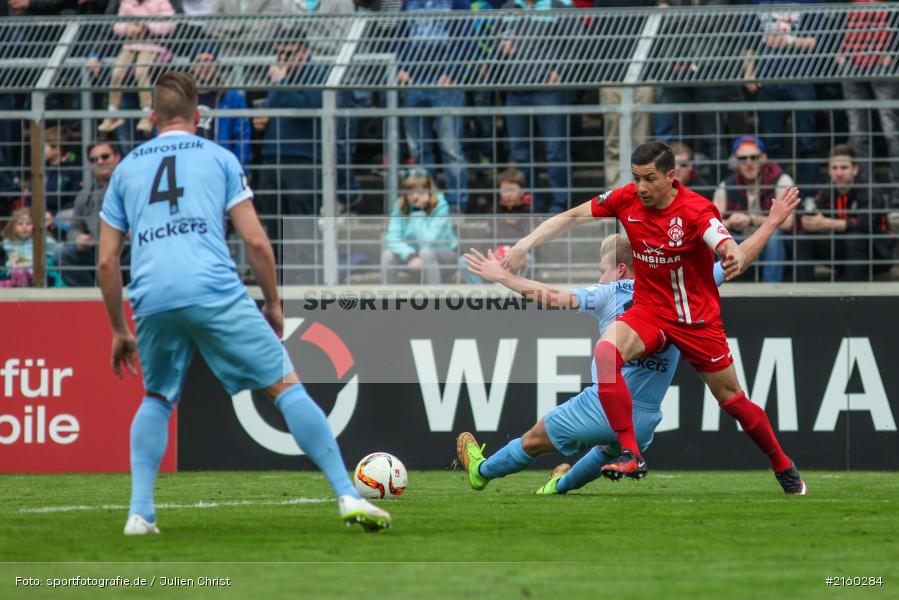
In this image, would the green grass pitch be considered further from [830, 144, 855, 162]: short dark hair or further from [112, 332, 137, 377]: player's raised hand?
[830, 144, 855, 162]: short dark hair

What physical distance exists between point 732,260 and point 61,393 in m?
7.19

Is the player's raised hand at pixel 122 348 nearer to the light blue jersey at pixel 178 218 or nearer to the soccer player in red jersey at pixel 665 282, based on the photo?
the light blue jersey at pixel 178 218

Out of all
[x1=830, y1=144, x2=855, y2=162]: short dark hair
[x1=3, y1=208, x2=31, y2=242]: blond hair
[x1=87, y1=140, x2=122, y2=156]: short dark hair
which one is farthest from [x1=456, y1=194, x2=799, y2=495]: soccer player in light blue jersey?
[x1=3, y1=208, x2=31, y2=242]: blond hair

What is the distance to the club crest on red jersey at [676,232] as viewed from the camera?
29.7 ft

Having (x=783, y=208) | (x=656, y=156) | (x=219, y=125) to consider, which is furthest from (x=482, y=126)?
(x=783, y=208)

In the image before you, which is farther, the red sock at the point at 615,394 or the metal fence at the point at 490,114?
the metal fence at the point at 490,114

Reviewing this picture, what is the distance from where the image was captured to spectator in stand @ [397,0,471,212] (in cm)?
1305

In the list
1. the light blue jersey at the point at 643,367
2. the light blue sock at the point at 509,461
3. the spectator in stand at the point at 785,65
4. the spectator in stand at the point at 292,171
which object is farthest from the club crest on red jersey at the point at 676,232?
the spectator in stand at the point at 292,171

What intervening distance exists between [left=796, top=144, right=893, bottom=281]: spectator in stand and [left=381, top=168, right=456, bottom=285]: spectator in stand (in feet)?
11.0

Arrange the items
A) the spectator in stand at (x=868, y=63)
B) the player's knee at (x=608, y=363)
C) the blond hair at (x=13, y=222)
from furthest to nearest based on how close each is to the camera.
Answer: the blond hair at (x=13, y=222)
the spectator in stand at (x=868, y=63)
the player's knee at (x=608, y=363)

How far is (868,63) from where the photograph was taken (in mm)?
12500

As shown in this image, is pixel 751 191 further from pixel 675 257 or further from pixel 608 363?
pixel 608 363

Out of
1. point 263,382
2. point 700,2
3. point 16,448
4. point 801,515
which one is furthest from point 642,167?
point 16,448

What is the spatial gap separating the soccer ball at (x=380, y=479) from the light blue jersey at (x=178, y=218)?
8.95ft
